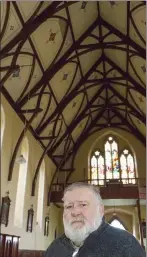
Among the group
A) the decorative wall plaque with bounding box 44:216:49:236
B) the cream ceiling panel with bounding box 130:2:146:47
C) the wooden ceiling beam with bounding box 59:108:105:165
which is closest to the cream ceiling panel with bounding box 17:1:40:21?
the cream ceiling panel with bounding box 130:2:146:47

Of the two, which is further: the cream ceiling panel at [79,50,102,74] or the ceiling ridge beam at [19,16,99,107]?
the cream ceiling panel at [79,50,102,74]

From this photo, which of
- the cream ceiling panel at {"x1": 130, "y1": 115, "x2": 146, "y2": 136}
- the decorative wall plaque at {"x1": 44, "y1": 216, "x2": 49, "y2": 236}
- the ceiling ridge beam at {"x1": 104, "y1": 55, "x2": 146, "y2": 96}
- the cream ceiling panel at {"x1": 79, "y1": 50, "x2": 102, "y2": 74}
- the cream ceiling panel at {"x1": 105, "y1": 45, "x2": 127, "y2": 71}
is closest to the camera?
the cream ceiling panel at {"x1": 105, "y1": 45, "x2": 127, "y2": 71}

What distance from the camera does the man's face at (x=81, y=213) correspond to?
1.62 metres

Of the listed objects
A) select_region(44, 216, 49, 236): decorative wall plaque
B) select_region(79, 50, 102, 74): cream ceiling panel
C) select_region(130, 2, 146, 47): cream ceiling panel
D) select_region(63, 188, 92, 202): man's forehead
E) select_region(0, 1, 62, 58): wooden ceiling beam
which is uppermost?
select_region(79, 50, 102, 74): cream ceiling panel

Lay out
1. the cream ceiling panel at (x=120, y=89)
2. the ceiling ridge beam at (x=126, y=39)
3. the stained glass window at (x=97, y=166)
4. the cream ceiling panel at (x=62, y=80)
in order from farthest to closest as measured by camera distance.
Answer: the stained glass window at (x=97, y=166)
the cream ceiling panel at (x=120, y=89)
the cream ceiling panel at (x=62, y=80)
the ceiling ridge beam at (x=126, y=39)

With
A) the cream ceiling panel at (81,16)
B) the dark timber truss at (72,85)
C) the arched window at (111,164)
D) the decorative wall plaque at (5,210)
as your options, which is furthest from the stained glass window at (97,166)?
the cream ceiling panel at (81,16)

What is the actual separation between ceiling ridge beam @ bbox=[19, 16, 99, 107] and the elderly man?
9673 mm

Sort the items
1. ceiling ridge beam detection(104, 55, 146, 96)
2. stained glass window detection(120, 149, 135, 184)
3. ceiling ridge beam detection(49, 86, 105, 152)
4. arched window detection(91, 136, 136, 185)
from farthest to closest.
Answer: arched window detection(91, 136, 136, 185), stained glass window detection(120, 149, 135, 184), ceiling ridge beam detection(49, 86, 105, 152), ceiling ridge beam detection(104, 55, 146, 96)

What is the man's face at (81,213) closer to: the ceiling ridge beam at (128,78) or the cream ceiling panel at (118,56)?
the cream ceiling panel at (118,56)

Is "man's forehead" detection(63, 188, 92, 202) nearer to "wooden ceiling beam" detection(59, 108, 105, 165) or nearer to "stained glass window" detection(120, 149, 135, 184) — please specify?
"stained glass window" detection(120, 149, 135, 184)

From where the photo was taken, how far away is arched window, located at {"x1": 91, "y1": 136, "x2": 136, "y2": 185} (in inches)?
697

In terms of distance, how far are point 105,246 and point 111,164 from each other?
16.9m

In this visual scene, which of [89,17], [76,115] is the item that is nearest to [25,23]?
[89,17]

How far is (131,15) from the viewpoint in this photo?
9.88 metres
